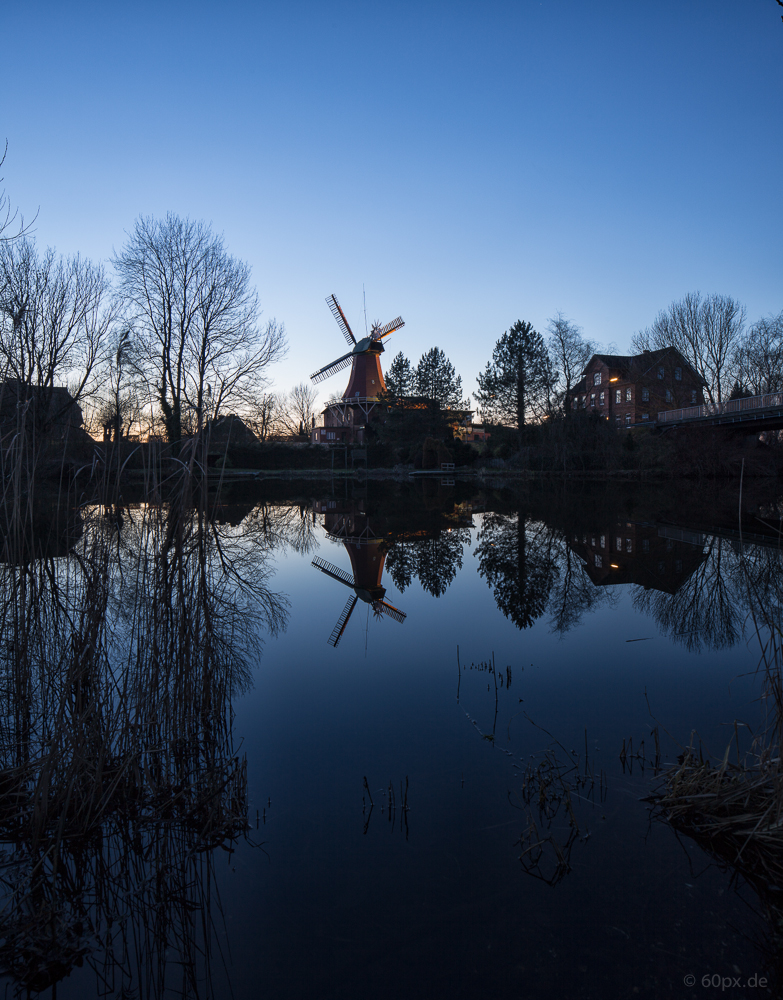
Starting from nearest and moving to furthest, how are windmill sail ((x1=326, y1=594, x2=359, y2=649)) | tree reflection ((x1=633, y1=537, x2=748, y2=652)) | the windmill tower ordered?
tree reflection ((x1=633, y1=537, x2=748, y2=652)), windmill sail ((x1=326, y1=594, x2=359, y2=649)), the windmill tower

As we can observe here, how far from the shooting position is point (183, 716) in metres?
3.41

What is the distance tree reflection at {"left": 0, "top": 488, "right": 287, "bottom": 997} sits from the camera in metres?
2.17

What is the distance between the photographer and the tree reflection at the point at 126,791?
217 centimetres

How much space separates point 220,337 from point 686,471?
85.1 feet

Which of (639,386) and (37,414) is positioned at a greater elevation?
(639,386)

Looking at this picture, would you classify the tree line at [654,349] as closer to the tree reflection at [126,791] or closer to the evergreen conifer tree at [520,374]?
the evergreen conifer tree at [520,374]

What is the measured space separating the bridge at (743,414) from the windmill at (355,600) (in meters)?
26.0

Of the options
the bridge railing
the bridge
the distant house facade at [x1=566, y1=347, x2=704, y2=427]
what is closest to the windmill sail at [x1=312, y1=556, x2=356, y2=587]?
the bridge

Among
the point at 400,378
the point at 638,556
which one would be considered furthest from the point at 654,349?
the point at 638,556

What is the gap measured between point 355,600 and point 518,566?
3.54m

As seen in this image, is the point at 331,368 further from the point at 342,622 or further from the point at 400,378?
the point at 342,622

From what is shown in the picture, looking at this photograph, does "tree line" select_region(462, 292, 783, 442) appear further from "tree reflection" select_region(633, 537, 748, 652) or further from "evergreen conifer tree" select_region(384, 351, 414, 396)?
"tree reflection" select_region(633, 537, 748, 652)

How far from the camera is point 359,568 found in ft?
33.0

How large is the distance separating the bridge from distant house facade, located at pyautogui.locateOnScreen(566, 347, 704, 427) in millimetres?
6041
